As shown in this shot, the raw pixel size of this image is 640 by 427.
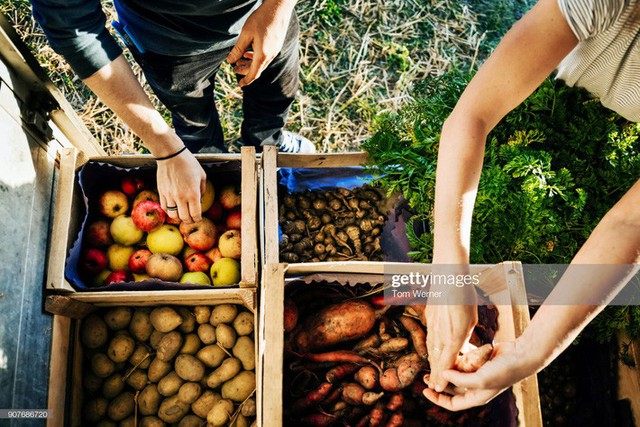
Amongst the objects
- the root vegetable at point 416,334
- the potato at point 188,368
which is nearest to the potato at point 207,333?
the potato at point 188,368

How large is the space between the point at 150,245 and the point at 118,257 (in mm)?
198

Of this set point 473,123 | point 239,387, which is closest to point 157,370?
point 239,387

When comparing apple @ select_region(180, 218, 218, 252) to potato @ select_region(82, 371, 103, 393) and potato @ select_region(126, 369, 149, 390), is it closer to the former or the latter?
potato @ select_region(126, 369, 149, 390)

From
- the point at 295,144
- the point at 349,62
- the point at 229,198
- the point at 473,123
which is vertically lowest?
the point at 473,123

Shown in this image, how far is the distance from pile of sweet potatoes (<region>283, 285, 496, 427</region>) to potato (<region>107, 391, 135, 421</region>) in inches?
35.0

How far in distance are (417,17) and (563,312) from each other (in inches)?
144

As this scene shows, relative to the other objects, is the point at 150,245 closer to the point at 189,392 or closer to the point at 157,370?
the point at 157,370

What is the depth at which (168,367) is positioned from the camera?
2.53m

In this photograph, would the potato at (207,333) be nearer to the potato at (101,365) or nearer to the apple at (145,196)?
the potato at (101,365)

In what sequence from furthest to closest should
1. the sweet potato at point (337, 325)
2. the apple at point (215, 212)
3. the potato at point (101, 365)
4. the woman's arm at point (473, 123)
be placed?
the apple at point (215, 212) → the potato at point (101, 365) → the sweet potato at point (337, 325) → the woman's arm at point (473, 123)

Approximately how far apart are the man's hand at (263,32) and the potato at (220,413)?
1.80m

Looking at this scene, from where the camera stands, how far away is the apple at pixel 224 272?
2453 mm

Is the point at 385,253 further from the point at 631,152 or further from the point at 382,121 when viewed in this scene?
the point at 631,152

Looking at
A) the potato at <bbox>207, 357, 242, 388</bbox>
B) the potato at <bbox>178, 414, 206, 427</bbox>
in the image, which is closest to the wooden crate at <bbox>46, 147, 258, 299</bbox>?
the potato at <bbox>207, 357, 242, 388</bbox>
